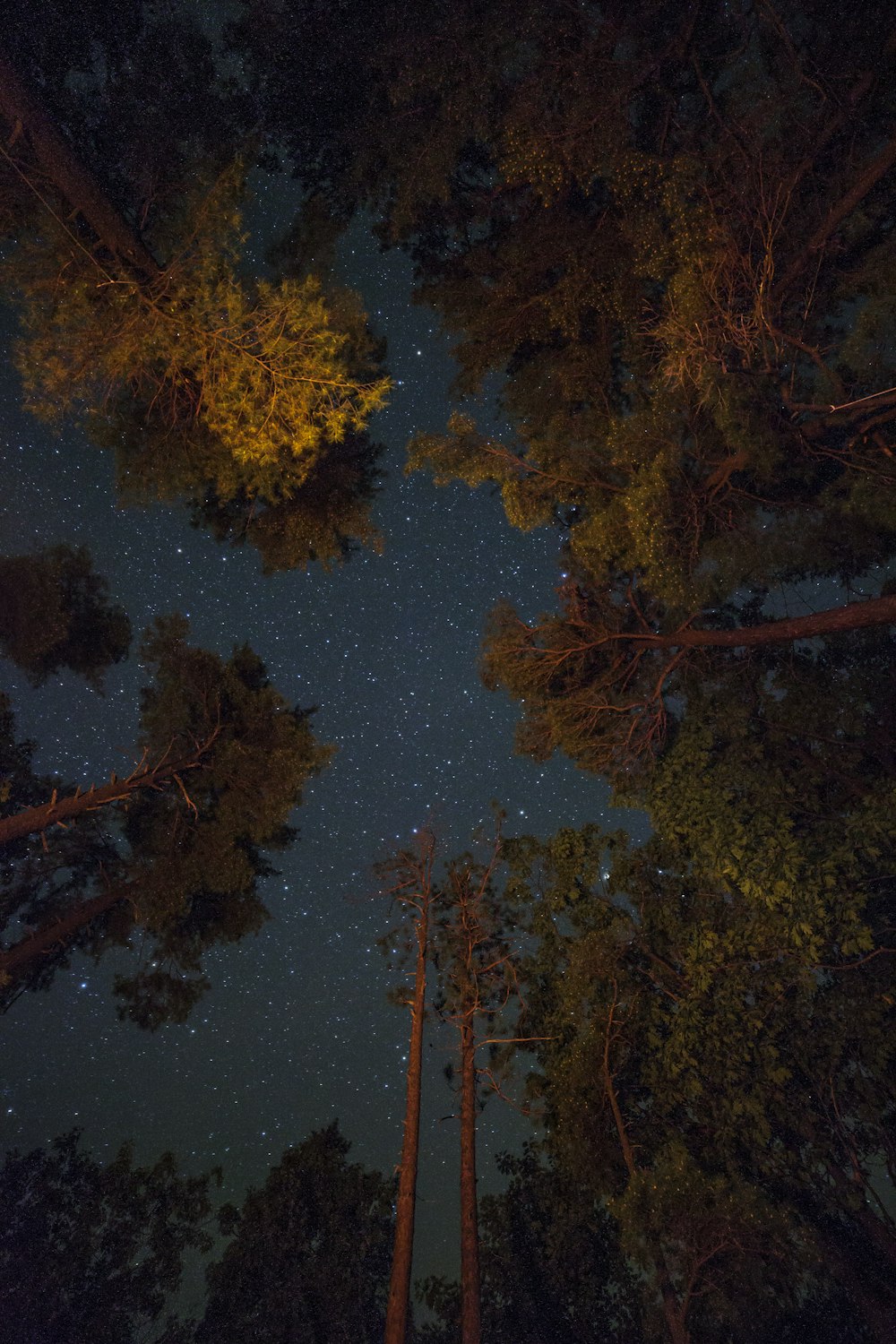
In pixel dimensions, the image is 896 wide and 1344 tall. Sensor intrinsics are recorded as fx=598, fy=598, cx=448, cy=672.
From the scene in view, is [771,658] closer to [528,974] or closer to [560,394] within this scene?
[560,394]

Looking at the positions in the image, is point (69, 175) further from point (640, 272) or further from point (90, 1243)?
point (90, 1243)

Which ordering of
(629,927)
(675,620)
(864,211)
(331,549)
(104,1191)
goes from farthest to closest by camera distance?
(104,1191)
(629,927)
(331,549)
(675,620)
(864,211)

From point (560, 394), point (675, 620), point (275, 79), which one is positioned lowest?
point (675, 620)

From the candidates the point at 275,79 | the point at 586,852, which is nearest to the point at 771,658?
the point at 586,852

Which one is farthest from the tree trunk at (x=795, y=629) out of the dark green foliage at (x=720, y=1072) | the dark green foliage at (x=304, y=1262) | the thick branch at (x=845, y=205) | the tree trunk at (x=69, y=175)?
the dark green foliage at (x=304, y=1262)

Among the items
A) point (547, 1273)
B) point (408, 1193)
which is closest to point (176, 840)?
point (408, 1193)

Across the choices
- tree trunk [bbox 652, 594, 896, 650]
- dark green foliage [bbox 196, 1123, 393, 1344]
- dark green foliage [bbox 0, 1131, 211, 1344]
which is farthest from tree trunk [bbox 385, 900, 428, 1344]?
dark green foliage [bbox 0, 1131, 211, 1344]

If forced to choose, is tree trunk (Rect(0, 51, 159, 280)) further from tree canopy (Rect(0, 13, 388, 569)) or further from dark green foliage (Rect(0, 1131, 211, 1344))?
dark green foliage (Rect(0, 1131, 211, 1344))
